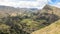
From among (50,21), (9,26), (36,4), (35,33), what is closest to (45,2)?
(36,4)

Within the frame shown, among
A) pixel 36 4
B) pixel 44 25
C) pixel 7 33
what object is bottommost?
pixel 7 33

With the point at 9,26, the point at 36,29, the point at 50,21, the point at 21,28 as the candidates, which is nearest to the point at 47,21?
the point at 50,21

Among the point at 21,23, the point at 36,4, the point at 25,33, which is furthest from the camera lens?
the point at 21,23

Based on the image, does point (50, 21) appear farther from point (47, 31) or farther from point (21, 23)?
point (21, 23)

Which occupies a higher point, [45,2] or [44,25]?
[45,2]

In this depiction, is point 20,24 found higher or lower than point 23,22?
higher

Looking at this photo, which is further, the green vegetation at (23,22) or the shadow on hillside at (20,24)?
the green vegetation at (23,22)

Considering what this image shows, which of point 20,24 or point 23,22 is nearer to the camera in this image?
point 20,24

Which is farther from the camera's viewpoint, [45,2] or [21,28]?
[21,28]

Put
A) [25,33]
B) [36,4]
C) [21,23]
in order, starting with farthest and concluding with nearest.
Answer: [21,23]
[25,33]
[36,4]

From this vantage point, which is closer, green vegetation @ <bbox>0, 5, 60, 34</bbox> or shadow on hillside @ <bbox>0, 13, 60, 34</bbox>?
shadow on hillside @ <bbox>0, 13, 60, 34</bbox>
